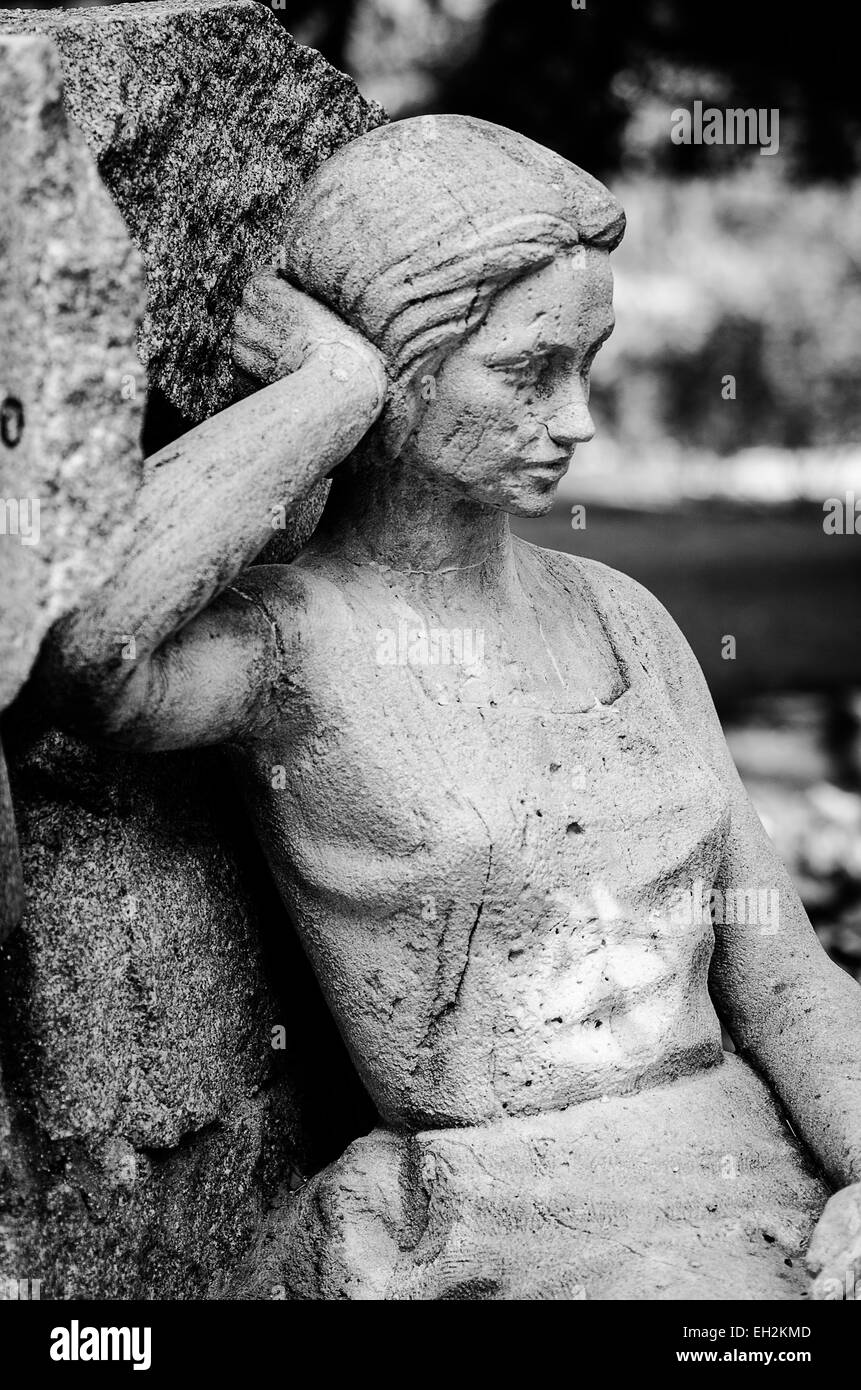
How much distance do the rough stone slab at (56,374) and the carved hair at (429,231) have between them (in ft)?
1.49

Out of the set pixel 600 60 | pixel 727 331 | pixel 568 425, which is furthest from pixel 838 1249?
pixel 727 331

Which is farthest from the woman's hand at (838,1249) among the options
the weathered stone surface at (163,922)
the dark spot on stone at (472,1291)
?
the weathered stone surface at (163,922)

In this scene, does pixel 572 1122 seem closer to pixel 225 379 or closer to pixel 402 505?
pixel 402 505

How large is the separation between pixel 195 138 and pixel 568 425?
2.09 ft

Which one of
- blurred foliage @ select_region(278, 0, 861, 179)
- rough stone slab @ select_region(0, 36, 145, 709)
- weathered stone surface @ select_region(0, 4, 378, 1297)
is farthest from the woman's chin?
blurred foliage @ select_region(278, 0, 861, 179)

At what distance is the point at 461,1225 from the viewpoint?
2.43 m

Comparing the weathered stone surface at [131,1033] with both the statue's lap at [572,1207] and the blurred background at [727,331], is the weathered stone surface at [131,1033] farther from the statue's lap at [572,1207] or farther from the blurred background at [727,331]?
the blurred background at [727,331]

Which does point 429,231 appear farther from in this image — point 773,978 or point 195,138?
point 773,978

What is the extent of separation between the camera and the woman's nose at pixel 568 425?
2486 mm

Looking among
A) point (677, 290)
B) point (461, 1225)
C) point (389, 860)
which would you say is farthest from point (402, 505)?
point (677, 290)

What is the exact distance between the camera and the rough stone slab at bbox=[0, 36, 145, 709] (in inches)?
75.9

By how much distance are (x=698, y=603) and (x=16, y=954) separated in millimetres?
6902

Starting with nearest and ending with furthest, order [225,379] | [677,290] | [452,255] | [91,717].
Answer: [91,717] → [452,255] → [225,379] → [677,290]

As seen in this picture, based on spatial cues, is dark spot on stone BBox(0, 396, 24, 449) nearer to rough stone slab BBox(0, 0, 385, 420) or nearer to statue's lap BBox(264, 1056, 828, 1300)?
rough stone slab BBox(0, 0, 385, 420)
